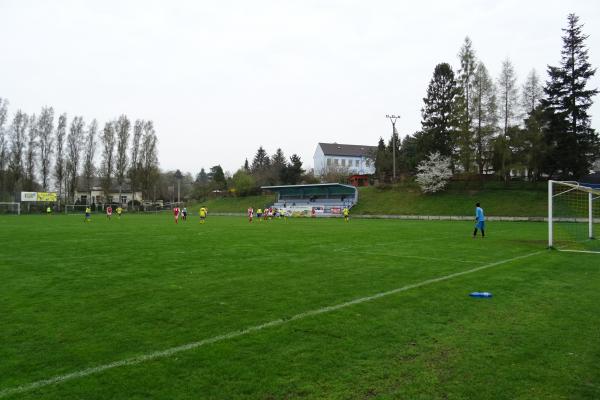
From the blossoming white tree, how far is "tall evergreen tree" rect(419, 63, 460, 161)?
1629 millimetres

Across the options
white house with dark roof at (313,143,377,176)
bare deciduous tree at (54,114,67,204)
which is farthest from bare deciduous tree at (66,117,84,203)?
white house with dark roof at (313,143,377,176)

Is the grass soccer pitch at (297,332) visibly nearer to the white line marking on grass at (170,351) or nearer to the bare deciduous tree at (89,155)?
the white line marking on grass at (170,351)

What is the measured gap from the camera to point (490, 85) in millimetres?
57094

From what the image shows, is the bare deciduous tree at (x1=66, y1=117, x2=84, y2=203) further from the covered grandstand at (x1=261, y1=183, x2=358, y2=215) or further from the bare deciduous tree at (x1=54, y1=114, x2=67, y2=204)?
the covered grandstand at (x1=261, y1=183, x2=358, y2=215)

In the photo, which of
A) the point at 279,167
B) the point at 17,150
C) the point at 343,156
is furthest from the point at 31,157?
the point at 343,156

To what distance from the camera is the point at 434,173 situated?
59.7 m

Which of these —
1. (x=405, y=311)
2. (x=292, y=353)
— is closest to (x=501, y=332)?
(x=405, y=311)

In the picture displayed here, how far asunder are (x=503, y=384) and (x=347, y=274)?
21.6 feet

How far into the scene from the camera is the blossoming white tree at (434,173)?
5966 cm

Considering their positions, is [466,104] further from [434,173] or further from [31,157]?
[31,157]

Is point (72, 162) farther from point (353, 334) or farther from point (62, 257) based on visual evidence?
point (353, 334)

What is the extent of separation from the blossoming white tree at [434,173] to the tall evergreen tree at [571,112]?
531 inches

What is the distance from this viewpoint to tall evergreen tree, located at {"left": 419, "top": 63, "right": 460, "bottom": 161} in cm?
6088

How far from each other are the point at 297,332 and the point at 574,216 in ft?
116
